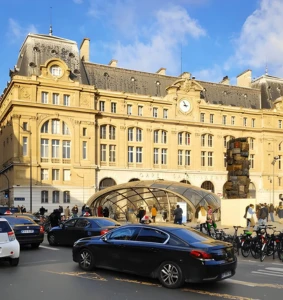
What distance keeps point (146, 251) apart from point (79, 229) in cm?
885

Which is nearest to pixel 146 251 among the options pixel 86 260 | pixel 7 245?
pixel 86 260

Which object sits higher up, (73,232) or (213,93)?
(213,93)

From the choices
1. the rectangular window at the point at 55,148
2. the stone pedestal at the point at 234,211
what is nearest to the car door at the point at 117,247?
the stone pedestal at the point at 234,211

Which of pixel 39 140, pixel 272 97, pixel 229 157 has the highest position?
pixel 272 97

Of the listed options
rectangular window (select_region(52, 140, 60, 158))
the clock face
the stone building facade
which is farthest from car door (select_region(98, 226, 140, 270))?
the clock face

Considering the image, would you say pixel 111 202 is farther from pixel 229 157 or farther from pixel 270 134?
pixel 270 134

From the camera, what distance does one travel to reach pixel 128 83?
219 feet

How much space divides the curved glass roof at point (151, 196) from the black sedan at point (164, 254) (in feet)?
84.1

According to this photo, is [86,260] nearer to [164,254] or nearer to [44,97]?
[164,254]

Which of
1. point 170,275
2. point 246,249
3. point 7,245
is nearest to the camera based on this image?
point 170,275

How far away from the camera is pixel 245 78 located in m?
81.8

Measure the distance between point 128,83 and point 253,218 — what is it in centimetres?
4534

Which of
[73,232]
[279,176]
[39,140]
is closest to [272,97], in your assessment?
[279,176]

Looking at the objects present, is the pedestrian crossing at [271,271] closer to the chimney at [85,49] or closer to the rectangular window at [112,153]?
the rectangular window at [112,153]
